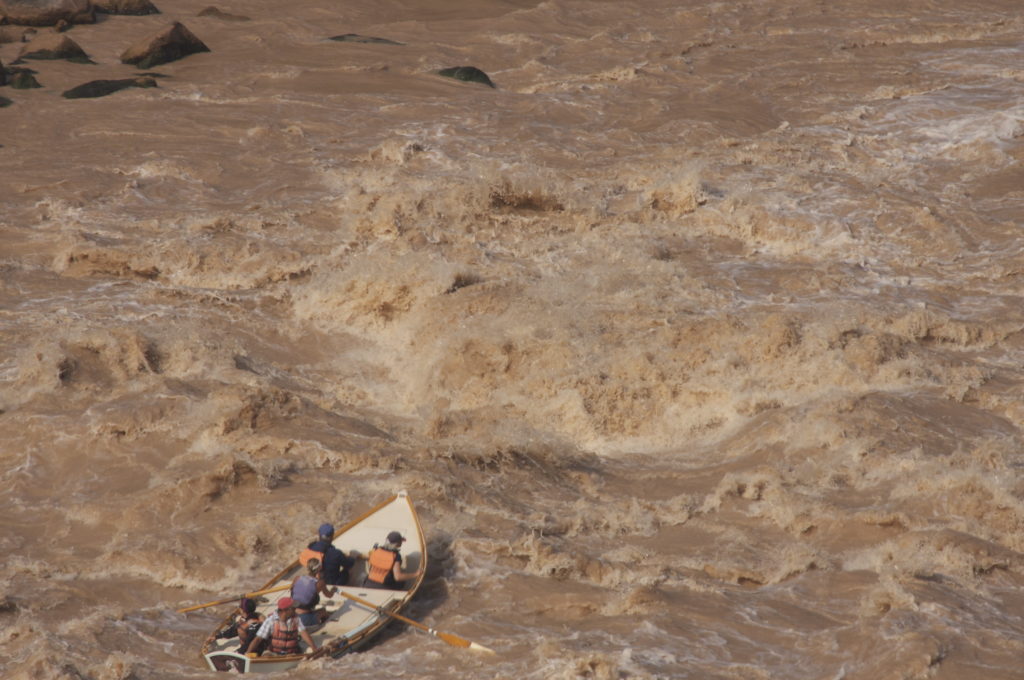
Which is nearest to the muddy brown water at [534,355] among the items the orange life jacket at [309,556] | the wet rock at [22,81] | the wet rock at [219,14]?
the wet rock at [22,81]

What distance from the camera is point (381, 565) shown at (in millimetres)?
8359

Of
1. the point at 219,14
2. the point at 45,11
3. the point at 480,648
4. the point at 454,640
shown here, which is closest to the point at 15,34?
the point at 45,11

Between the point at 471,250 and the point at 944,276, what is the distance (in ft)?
18.4

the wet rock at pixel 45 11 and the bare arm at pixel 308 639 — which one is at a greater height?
the wet rock at pixel 45 11

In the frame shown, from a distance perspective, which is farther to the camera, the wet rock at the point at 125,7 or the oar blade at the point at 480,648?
the wet rock at the point at 125,7

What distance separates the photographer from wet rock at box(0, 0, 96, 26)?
21.1m

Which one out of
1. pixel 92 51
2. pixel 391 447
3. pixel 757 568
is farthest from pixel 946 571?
pixel 92 51

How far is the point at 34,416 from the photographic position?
10266 millimetres

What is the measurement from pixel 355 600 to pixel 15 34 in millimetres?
16422

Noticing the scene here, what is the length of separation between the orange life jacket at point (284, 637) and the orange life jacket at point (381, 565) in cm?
84

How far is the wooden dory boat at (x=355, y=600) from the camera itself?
24.9 ft

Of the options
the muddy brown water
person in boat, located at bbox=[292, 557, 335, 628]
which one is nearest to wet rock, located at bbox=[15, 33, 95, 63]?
the muddy brown water

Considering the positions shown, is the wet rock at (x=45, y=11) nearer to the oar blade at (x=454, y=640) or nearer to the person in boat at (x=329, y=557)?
the person in boat at (x=329, y=557)

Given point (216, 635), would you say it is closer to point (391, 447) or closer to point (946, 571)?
point (391, 447)
